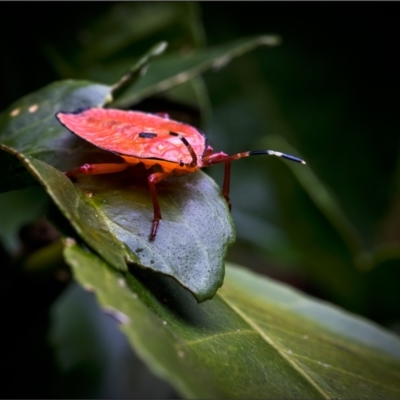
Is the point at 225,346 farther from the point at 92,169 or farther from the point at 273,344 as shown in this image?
the point at 92,169

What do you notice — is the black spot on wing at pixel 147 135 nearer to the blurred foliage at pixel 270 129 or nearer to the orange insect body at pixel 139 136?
the orange insect body at pixel 139 136

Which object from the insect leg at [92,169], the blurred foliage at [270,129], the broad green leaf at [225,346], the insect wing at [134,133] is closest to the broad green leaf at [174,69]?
the blurred foliage at [270,129]

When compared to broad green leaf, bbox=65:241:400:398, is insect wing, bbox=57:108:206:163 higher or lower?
higher

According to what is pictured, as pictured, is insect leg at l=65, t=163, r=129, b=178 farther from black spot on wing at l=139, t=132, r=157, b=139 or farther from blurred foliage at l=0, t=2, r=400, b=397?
blurred foliage at l=0, t=2, r=400, b=397

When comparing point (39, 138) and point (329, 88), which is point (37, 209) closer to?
point (39, 138)

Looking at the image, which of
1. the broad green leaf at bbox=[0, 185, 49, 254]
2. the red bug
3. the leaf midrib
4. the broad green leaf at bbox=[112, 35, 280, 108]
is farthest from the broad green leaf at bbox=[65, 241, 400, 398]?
the broad green leaf at bbox=[0, 185, 49, 254]

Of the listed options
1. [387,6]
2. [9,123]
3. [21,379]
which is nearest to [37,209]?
[21,379]
